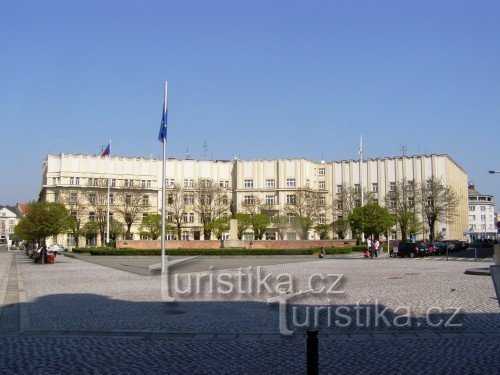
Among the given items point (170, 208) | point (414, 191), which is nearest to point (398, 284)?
point (414, 191)

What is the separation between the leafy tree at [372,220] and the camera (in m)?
64.5

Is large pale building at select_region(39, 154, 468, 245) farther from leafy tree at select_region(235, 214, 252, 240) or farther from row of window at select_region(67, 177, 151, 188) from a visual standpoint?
leafy tree at select_region(235, 214, 252, 240)

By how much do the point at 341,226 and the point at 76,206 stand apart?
3842 cm

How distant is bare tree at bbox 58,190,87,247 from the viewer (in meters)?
80.7

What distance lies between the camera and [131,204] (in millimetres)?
84438

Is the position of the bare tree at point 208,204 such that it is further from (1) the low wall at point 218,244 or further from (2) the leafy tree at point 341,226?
(1) the low wall at point 218,244

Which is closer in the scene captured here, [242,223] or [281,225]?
[242,223]

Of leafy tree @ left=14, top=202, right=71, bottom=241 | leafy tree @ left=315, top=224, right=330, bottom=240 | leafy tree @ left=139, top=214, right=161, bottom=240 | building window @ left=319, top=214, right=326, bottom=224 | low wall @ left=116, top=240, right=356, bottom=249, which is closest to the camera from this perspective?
leafy tree @ left=14, top=202, right=71, bottom=241

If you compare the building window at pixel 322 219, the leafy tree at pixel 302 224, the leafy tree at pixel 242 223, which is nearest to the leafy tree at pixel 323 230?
the leafy tree at pixel 302 224

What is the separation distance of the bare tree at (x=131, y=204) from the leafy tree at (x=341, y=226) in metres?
29.0

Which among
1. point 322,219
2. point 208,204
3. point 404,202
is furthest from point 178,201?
point 404,202

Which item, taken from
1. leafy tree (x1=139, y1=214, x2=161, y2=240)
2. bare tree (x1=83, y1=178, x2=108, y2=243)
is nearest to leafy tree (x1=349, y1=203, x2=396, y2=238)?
leafy tree (x1=139, y1=214, x2=161, y2=240)

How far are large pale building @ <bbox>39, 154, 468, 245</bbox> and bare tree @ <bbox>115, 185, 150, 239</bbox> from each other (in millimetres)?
584

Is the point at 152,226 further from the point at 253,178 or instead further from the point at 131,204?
the point at 253,178
